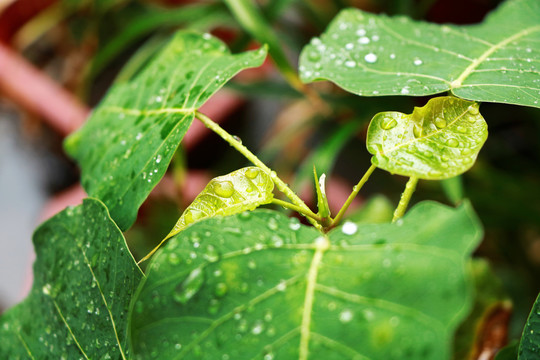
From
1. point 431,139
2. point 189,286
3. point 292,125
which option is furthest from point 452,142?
point 292,125

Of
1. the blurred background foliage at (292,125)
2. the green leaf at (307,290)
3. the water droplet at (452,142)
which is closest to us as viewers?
the green leaf at (307,290)

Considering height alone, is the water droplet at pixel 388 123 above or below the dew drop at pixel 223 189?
below

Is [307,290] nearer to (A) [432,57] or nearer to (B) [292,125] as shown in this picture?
(A) [432,57]

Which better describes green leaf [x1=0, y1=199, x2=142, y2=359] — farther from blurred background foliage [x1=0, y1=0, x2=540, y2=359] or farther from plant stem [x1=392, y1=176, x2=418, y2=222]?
blurred background foliage [x1=0, y1=0, x2=540, y2=359]

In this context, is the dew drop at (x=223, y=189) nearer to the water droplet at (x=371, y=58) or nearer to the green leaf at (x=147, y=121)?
the green leaf at (x=147, y=121)

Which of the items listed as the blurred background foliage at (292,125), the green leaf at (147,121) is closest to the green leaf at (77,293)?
the green leaf at (147,121)

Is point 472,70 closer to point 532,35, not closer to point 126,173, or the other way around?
point 532,35

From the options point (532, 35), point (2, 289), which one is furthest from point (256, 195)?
point (2, 289)
